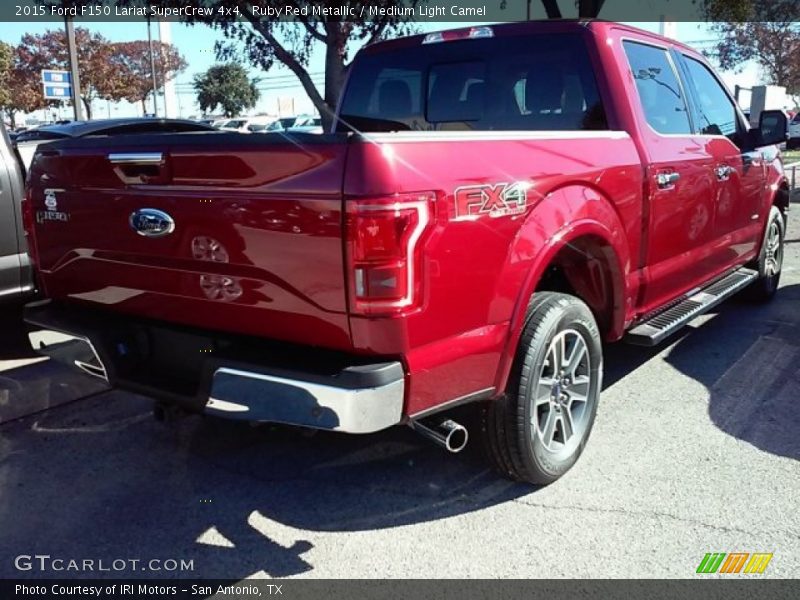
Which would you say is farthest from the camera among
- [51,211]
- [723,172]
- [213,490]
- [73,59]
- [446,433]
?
[73,59]

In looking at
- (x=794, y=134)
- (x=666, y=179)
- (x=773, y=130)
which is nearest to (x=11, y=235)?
(x=666, y=179)

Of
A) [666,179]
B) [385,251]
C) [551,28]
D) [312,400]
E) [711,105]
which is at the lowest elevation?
[312,400]

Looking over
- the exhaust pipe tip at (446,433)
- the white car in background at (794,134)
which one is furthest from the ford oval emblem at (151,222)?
the white car in background at (794,134)

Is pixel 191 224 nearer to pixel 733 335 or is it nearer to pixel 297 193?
pixel 297 193

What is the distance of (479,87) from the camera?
4145mm

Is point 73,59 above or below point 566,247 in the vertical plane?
above

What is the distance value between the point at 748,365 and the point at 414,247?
3447 mm

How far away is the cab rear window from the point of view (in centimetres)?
387

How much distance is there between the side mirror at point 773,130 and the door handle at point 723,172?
0.87m

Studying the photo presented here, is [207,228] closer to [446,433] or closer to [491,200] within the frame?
[491,200]

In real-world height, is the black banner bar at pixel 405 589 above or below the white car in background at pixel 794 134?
below

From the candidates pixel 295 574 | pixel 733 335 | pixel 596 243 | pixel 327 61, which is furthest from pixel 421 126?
pixel 327 61

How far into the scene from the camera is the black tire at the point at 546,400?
3.06 meters

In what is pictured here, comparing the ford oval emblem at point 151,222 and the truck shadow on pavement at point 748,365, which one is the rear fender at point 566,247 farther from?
the ford oval emblem at point 151,222
